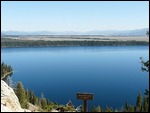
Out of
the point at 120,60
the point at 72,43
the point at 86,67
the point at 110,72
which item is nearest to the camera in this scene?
the point at 110,72

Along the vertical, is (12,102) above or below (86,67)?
above

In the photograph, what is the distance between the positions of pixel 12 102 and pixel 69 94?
41308 millimetres

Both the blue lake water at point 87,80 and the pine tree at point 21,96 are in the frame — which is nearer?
the pine tree at point 21,96

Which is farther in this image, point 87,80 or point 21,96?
point 87,80

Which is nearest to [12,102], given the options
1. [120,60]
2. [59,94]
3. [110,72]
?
[59,94]

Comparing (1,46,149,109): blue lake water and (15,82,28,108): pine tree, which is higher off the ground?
(15,82,28,108): pine tree

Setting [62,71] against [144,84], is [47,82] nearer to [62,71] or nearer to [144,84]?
[62,71]

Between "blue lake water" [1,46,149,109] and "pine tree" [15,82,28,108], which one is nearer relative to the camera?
"pine tree" [15,82,28,108]

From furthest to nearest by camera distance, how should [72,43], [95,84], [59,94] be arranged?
[72,43]
[95,84]
[59,94]

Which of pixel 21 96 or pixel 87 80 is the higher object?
pixel 21 96

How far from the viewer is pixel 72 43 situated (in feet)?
496

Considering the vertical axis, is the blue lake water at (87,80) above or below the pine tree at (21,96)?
below

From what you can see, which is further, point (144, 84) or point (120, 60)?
point (120, 60)

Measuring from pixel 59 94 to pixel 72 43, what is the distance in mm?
102090
